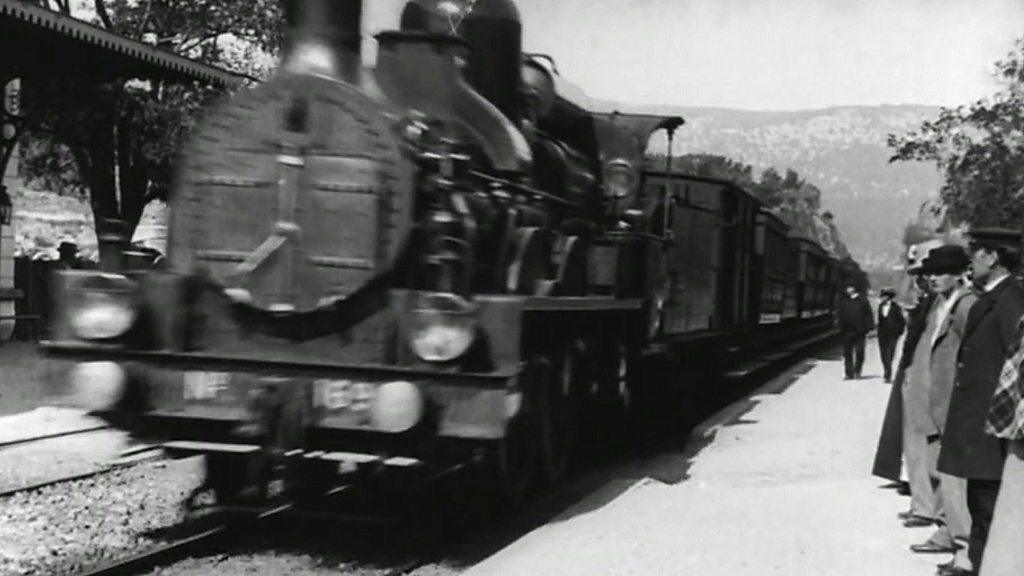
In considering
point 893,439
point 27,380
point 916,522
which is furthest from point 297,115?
point 27,380

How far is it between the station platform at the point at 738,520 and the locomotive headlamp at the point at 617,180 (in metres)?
2.35

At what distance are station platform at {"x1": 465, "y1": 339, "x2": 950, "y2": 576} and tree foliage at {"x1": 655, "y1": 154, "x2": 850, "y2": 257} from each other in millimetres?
48233

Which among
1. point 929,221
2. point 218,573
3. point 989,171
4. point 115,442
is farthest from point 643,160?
point 929,221

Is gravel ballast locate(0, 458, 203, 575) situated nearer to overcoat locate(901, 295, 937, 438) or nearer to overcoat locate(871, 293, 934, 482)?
overcoat locate(901, 295, 937, 438)

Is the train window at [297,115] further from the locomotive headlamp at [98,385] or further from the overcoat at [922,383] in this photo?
the overcoat at [922,383]

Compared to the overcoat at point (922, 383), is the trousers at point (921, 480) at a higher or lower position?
lower

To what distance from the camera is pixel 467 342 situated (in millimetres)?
6875

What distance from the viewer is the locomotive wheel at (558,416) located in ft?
27.9

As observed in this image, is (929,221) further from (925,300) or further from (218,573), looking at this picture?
(218,573)

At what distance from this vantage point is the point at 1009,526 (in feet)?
16.6

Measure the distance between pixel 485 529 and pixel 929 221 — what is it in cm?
2972

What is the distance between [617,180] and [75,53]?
29.1ft

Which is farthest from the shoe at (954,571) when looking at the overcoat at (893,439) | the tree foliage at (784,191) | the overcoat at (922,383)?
the tree foliage at (784,191)

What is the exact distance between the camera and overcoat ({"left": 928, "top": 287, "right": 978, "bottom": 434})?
23.5 feet
